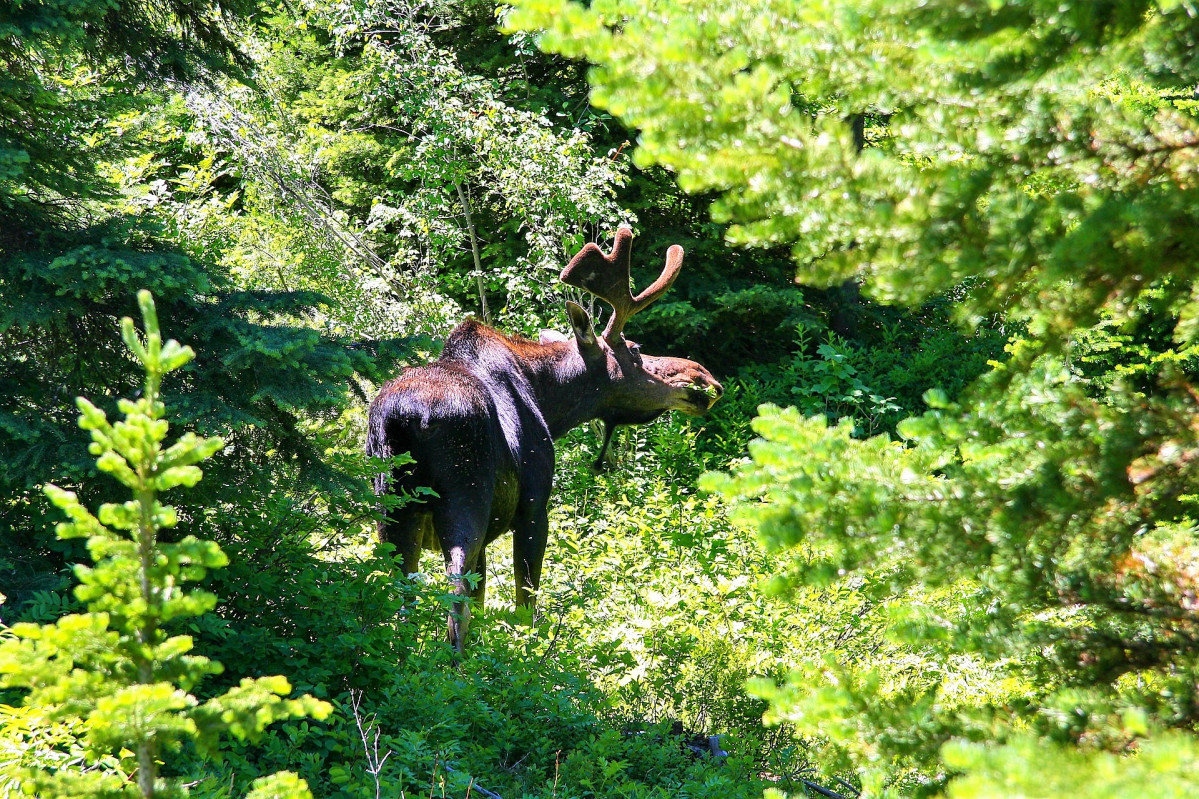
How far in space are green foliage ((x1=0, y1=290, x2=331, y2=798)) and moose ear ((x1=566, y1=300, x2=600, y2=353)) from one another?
4.51 meters

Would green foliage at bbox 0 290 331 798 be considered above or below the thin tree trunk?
below

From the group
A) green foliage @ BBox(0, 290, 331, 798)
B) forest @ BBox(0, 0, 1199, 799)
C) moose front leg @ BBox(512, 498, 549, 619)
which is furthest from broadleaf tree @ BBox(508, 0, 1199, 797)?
moose front leg @ BBox(512, 498, 549, 619)

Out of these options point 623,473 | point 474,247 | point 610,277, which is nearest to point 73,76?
point 610,277

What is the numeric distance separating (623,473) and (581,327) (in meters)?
4.12

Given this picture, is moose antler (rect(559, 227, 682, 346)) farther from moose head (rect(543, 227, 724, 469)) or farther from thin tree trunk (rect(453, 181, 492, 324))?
thin tree trunk (rect(453, 181, 492, 324))

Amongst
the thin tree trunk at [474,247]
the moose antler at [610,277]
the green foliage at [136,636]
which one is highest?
the thin tree trunk at [474,247]

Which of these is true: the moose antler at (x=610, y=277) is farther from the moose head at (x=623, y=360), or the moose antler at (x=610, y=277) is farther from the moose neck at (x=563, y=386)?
the moose neck at (x=563, y=386)

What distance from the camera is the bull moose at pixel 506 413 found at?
4.98 metres

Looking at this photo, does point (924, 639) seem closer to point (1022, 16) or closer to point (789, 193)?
point (789, 193)

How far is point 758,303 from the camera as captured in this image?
12.3 m

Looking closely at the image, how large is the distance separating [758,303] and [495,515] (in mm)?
7474

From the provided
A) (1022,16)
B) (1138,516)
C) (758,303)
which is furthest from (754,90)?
(758,303)

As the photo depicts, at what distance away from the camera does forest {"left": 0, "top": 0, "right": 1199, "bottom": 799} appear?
1.68 m

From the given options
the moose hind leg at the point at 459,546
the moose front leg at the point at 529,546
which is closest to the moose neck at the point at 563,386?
the moose front leg at the point at 529,546
